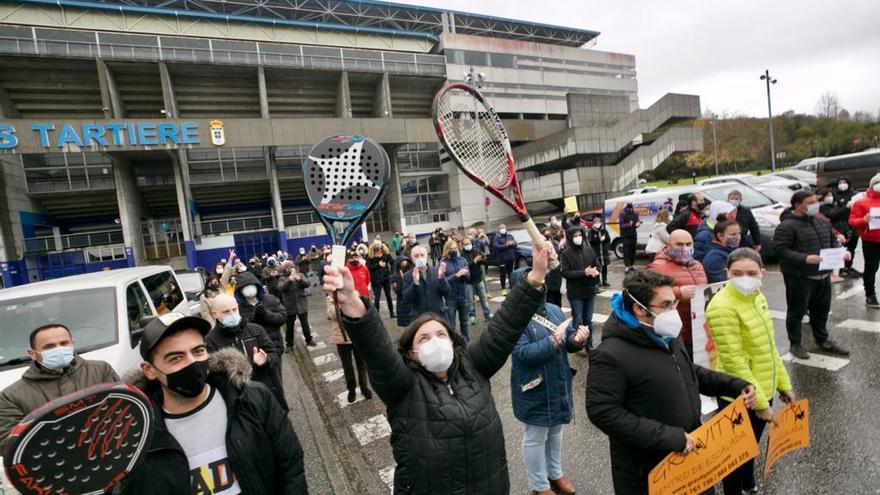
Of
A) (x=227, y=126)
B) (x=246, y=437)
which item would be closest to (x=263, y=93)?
(x=227, y=126)

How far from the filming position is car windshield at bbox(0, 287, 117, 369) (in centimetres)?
381

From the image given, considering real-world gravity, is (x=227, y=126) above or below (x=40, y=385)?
above

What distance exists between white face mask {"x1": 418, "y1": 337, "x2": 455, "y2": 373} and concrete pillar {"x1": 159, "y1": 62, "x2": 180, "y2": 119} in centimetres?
2857

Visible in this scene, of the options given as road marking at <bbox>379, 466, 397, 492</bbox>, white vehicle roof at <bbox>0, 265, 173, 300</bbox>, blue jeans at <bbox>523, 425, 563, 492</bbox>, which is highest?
white vehicle roof at <bbox>0, 265, 173, 300</bbox>

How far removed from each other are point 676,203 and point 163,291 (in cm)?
1254

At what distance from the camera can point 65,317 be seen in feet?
13.4

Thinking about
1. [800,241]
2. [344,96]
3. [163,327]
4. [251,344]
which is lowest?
[251,344]

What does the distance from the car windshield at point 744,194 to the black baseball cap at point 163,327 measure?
41.0 ft

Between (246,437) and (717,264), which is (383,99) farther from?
(246,437)

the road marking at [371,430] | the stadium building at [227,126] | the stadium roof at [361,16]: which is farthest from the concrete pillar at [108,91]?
the road marking at [371,430]

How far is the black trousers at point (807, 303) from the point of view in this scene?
4859mm

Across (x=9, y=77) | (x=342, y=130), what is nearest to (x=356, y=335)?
(x=342, y=130)

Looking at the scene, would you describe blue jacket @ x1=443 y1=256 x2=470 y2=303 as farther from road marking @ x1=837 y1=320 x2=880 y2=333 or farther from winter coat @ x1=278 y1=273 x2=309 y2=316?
road marking @ x1=837 y1=320 x2=880 y2=333

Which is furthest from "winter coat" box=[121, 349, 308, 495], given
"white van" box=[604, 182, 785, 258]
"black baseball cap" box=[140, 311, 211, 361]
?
"white van" box=[604, 182, 785, 258]
